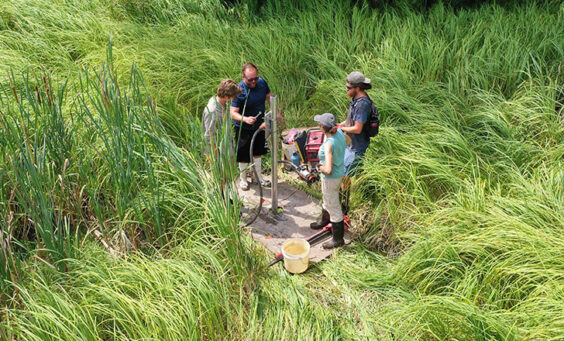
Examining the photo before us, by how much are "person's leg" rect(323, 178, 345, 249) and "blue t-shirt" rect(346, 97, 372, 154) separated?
0.56 m

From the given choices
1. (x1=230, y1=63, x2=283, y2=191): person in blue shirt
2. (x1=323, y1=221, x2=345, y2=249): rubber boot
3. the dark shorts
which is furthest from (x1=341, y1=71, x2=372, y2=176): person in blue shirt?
the dark shorts

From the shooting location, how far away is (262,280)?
10.6ft

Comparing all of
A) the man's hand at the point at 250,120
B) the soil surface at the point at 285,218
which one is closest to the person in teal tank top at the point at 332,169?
the soil surface at the point at 285,218

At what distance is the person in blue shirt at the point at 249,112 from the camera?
4.48 meters

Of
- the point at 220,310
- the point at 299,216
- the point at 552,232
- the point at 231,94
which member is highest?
the point at 231,94

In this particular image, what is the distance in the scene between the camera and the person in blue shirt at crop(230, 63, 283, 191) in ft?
14.7

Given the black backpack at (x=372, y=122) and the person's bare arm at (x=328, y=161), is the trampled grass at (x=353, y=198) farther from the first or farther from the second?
the person's bare arm at (x=328, y=161)

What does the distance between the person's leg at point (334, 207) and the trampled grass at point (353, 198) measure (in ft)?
0.61

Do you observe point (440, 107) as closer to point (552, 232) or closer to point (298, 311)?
point (552, 232)

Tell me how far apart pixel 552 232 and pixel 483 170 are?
3.58 ft

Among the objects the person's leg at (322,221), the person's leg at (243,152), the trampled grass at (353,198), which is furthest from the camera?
the person's leg at (243,152)

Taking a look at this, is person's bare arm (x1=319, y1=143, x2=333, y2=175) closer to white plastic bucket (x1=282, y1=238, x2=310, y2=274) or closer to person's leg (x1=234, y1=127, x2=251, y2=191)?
white plastic bucket (x1=282, y1=238, x2=310, y2=274)

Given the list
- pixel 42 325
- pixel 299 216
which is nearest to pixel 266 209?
pixel 299 216

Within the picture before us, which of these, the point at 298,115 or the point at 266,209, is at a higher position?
the point at 298,115
